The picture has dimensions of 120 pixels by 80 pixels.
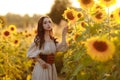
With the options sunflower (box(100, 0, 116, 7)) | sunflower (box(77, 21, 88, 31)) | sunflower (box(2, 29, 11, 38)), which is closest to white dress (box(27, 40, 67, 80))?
sunflower (box(77, 21, 88, 31))

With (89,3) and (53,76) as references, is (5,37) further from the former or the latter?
(89,3)

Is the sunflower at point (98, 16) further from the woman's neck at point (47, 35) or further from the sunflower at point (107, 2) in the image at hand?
the woman's neck at point (47, 35)

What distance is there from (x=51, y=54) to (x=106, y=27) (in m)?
1.48

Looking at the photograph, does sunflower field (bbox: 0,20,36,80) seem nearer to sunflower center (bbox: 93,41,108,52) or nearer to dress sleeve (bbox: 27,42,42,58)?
dress sleeve (bbox: 27,42,42,58)

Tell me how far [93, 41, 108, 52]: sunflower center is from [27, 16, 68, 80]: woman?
95.6 inches

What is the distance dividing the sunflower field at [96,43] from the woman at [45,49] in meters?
0.24

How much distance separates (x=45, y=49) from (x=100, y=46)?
2520 millimetres

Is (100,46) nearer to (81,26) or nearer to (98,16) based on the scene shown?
(98,16)

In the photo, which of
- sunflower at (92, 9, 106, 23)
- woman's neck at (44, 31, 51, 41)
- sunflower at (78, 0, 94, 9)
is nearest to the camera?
sunflower at (92, 9, 106, 23)

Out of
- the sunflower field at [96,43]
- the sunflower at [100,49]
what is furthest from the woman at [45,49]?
the sunflower at [100,49]

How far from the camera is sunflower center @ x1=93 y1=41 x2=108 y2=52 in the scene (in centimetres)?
424

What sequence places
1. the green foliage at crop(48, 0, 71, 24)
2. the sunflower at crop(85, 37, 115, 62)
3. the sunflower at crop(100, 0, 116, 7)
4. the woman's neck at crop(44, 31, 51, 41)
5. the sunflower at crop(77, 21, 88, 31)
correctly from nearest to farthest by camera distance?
the sunflower at crop(85, 37, 115, 62) → the sunflower at crop(100, 0, 116, 7) → the sunflower at crop(77, 21, 88, 31) → the woman's neck at crop(44, 31, 51, 41) → the green foliage at crop(48, 0, 71, 24)

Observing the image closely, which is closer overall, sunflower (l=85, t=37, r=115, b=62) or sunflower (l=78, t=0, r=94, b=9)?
sunflower (l=85, t=37, r=115, b=62)

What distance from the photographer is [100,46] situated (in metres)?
4.28
